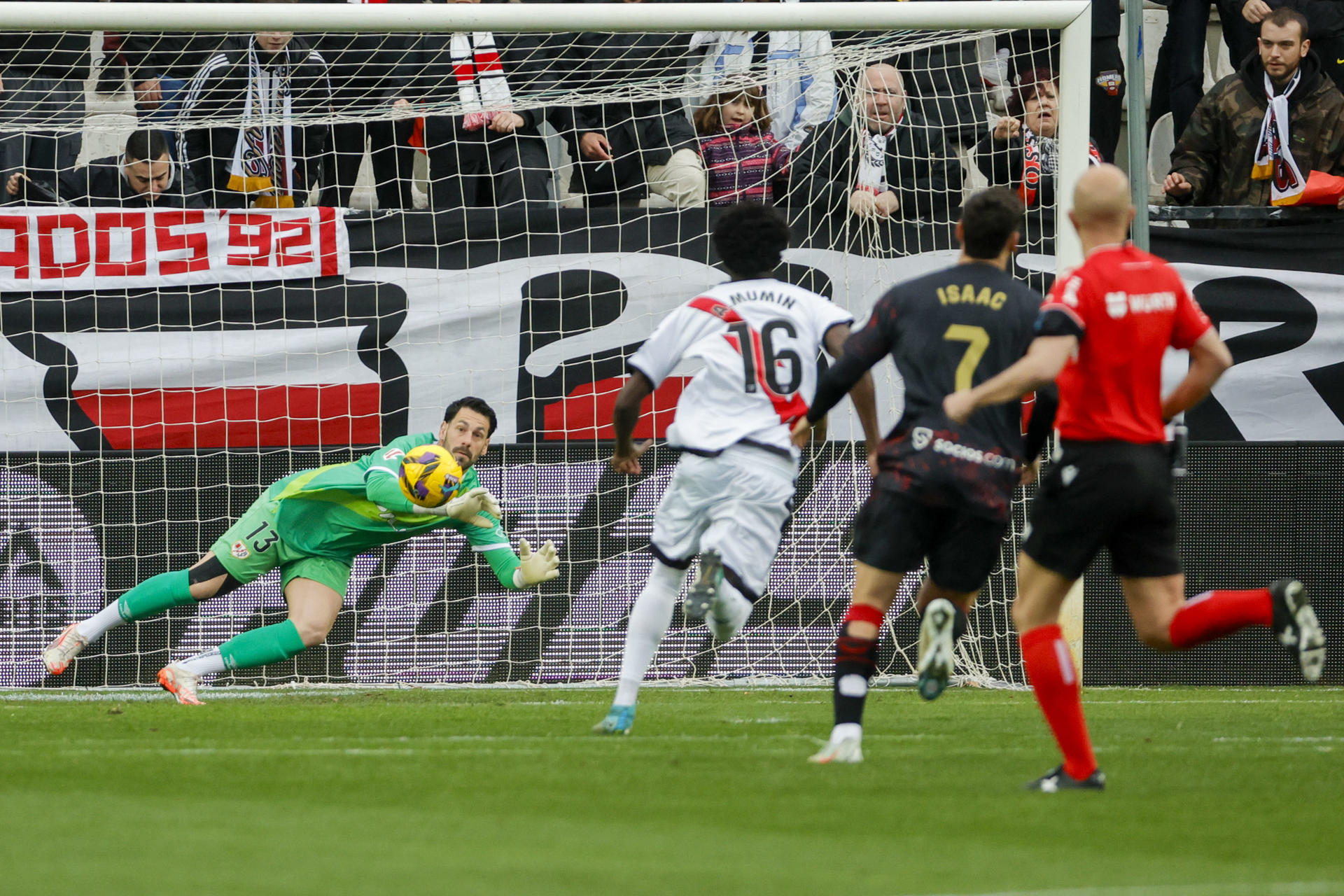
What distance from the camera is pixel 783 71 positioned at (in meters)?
10.2

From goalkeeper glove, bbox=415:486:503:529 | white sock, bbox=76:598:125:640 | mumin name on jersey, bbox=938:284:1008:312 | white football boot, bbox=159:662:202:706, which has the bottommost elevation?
white football boot, bbox=159:662:202:706

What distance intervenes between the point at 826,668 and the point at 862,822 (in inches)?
240

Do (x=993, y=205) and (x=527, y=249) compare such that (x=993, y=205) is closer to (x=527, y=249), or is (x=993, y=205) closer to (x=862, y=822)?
(x=862, y=822)

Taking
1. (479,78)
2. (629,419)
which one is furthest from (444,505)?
(479,78)

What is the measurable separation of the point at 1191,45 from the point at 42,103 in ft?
24.8

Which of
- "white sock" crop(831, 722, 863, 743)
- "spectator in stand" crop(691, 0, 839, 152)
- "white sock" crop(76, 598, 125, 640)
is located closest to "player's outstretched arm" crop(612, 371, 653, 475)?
"white sock" crop(831, 722, 863, 743)

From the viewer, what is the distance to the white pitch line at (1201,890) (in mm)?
3262

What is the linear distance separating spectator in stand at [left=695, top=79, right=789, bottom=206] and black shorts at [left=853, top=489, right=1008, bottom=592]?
17.3 ft

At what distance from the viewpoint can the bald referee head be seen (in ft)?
16.3

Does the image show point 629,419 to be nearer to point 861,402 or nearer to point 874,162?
point 861,402

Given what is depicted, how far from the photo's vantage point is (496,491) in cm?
1015

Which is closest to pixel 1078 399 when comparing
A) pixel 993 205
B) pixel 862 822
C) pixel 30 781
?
pixel 993 205

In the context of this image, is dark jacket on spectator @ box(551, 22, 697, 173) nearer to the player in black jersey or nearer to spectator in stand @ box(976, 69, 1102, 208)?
spectator in stand @ box(976, 69, 1102, 208)

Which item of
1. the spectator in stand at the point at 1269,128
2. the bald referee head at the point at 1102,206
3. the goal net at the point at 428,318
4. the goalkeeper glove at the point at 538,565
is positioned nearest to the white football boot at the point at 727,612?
the goalkeeper glove at the point at 538,565
